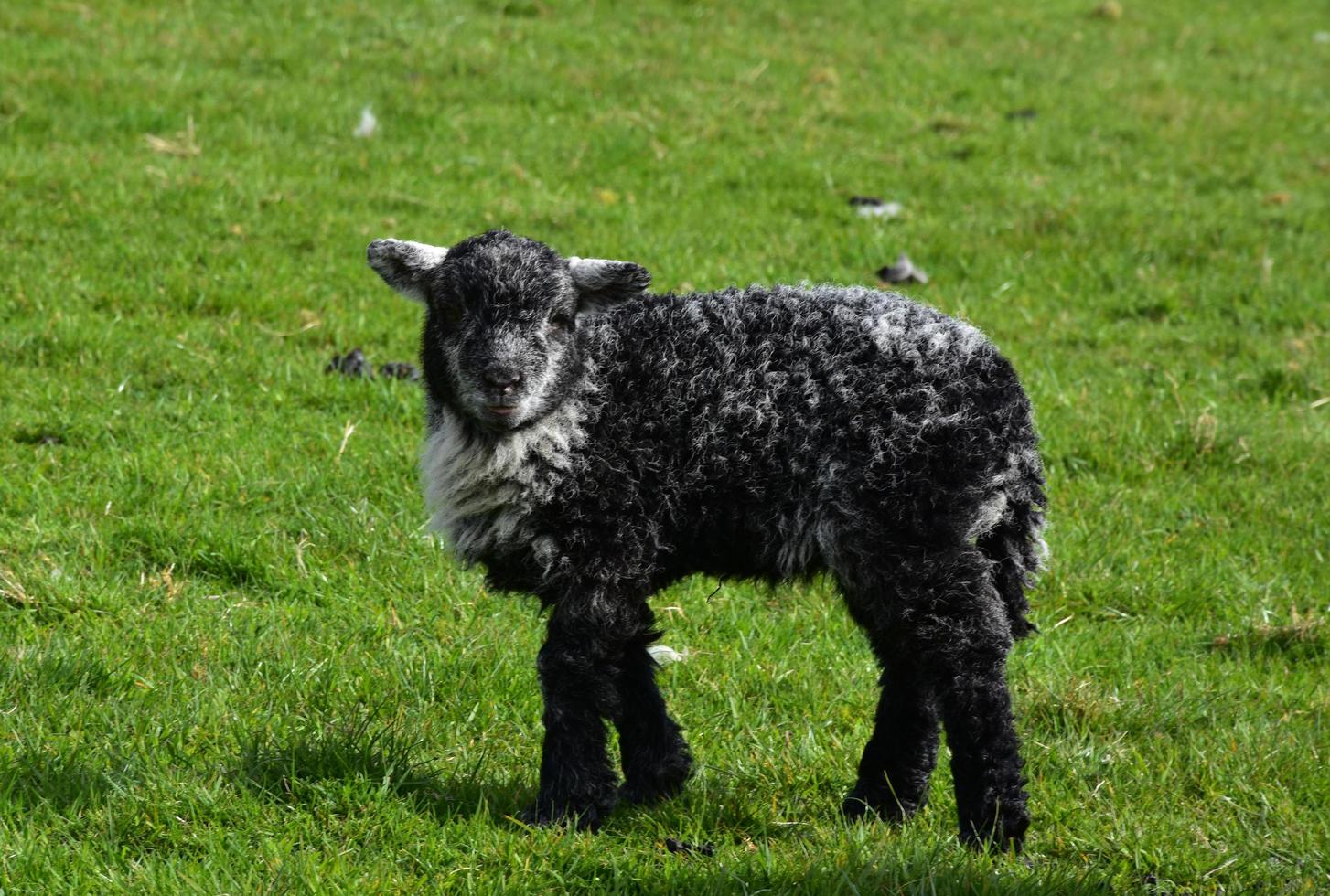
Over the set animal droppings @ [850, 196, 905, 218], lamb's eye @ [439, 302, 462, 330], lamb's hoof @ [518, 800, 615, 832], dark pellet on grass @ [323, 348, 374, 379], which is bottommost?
lamb's hoof @ [518, 800, 615, 832]

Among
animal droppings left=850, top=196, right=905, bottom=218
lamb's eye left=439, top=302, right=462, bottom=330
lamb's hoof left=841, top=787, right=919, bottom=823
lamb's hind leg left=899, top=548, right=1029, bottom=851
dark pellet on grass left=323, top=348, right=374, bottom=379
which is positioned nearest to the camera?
lamb's hind leg left=899, top=548, right=1029, bottom=851

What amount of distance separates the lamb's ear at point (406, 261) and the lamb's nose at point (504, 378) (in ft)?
2.16

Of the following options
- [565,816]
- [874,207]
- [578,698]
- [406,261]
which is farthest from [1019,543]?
[874,207]

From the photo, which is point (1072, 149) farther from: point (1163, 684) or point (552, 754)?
point (552, 754)

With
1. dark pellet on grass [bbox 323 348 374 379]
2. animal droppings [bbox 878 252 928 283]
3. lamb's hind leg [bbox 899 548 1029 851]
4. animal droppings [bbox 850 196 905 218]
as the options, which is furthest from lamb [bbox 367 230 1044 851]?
animal droppings [bbox 850 196 905 218]

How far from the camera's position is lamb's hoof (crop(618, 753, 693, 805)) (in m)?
5.35

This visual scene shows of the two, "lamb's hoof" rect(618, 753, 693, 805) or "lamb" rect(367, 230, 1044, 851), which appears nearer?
"lamb" rect(367, 230, 1044, 851)

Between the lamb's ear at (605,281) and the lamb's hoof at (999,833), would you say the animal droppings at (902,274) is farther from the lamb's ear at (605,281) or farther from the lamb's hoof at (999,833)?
the lamb's hoof at (999,833)

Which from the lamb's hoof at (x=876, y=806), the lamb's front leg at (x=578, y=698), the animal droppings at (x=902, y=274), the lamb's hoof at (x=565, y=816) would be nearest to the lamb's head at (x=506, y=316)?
the lamb's front leg at (x=578, y=698)

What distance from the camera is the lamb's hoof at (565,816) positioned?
16.2 ft

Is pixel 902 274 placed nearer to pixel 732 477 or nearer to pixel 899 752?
pixel 899 752

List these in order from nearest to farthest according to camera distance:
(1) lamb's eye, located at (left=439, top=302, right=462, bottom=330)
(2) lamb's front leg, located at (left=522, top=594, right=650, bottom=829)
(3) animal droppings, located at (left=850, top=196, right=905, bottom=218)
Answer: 1. (2) lamb's front leg, located at (left=522, top=594, right=650, bottom=829)
2. (1) lamb's eye, located at (left=439, top=302, right=462, bottom=330)
3. (3) animal droppings, located at (left=850, top=196, right=905, bottom=218)

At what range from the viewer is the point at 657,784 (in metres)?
5.35

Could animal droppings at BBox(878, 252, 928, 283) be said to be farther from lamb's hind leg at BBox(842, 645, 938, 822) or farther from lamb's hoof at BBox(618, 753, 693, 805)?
lamb's hoof at BBox(618, 753, 693, 805)
